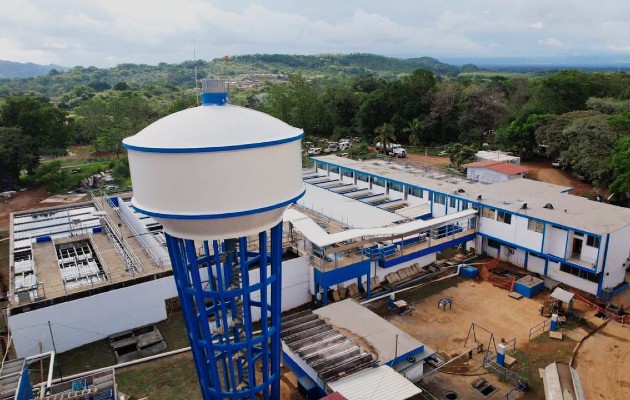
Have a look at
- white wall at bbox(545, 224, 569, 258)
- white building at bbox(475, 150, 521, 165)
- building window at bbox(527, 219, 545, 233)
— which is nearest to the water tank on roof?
building window at bbox(527, 219, 545, 233)

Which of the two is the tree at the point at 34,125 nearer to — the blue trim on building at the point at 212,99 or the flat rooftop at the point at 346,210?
the flat rooftop at the point at 346,210

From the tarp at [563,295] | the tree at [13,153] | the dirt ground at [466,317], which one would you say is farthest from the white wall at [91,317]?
the tree at [13,153]

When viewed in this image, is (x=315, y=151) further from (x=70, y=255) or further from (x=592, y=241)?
(x=592, y=241)

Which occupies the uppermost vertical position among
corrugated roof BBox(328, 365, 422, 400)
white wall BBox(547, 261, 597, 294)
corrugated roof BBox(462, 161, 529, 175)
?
corrugated roof BBox(462, 161, 529, 175)

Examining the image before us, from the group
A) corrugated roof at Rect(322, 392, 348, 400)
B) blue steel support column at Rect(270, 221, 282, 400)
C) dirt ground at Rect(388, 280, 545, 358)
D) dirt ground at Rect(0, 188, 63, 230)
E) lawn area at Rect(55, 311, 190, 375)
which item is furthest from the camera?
dirt ground at Rect(0, 188, 63, 230)

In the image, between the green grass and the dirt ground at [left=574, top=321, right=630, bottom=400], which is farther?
the green grass

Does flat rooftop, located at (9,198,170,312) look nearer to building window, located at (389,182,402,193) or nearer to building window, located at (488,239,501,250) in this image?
building window, located at (389,182,402,193)

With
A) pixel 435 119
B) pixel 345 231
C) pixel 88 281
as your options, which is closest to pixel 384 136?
pixel 435 119
